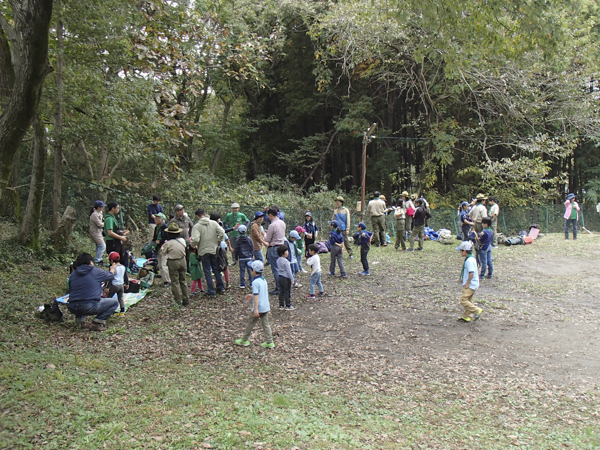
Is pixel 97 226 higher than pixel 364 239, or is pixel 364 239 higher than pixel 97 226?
pixel 97 226

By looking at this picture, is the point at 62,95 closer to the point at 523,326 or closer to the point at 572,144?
the point at 523,326

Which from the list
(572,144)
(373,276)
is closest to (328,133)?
(572,144)

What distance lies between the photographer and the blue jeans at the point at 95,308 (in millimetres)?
7176

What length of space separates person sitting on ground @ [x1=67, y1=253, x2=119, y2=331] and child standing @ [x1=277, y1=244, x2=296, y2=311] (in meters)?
3.05

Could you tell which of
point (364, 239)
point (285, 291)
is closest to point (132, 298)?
point (285, 291)

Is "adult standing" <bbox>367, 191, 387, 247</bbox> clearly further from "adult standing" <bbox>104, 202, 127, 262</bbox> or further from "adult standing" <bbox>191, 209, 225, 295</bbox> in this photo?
"adult standing" <bbox>104, 202, 127, 262</bbox>

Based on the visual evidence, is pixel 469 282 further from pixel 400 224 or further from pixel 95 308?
pixel 400 224

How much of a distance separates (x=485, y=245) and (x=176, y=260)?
7.21 metres

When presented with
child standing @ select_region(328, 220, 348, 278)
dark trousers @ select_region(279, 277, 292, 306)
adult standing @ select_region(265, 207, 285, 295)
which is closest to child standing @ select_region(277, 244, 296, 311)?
dark trousers @ select_region(279, 277, 292, 306)

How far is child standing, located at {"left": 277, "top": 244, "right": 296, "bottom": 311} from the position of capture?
824cm

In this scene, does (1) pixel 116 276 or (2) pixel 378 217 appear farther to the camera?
(2) pixel 378 217

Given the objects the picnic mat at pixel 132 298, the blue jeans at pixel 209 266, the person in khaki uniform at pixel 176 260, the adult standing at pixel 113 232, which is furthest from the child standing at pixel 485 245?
the adult standing at pixel 113 232

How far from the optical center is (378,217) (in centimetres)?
Result: 1468

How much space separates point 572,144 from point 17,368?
897 inches
